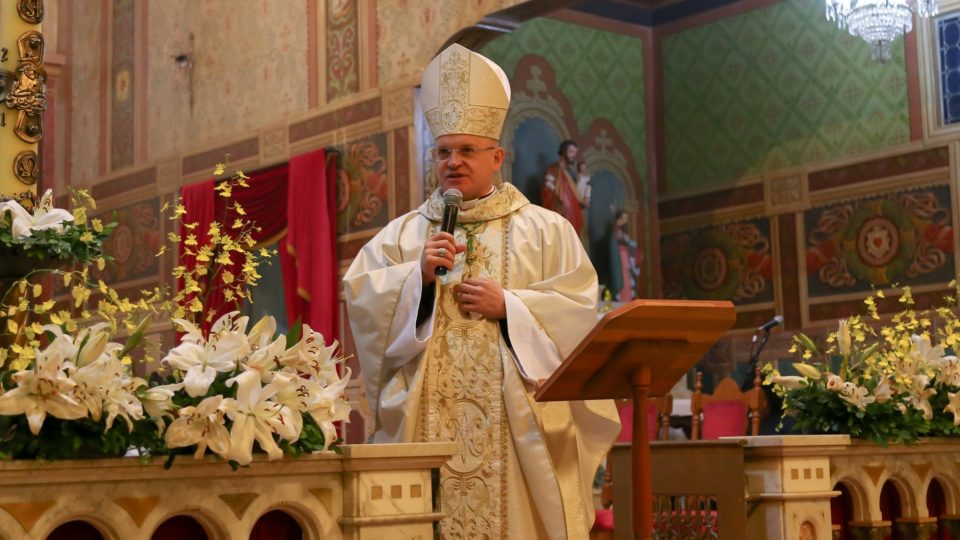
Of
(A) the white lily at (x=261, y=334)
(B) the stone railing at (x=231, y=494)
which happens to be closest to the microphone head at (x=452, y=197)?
(B) the stone railing at (x=231, y=494)

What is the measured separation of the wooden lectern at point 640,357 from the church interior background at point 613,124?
19.6 ft

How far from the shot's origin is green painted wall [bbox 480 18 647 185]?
38.9 feet

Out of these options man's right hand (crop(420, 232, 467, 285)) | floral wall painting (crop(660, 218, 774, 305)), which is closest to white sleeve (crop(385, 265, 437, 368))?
man's right hand (crop(420, 232, 467, 285))

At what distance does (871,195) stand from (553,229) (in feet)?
24.3

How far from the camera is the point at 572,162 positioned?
11945mm

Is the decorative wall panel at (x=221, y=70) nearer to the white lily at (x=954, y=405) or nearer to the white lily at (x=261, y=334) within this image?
the white lily at (x=954, y=405)

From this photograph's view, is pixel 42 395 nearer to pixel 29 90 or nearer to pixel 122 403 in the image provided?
pixel 122 403

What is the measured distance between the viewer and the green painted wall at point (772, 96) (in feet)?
36.1

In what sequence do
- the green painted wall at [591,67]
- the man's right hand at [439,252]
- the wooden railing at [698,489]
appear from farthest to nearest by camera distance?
the green painted wall at [591,67]
the wooden railing at [698,489]
the man's right hand at [439,252]

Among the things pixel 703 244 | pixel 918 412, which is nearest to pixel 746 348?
pixel 703 244

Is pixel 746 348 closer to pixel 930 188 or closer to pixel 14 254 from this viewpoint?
pixel 930 188

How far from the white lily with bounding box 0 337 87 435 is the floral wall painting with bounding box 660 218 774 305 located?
9.70m

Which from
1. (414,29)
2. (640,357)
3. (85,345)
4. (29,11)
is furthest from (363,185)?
(85,345)

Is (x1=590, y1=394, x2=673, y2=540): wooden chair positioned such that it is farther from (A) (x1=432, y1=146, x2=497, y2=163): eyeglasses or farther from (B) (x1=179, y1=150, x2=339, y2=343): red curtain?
(B) (x1=179, y1=150, x2=339, y2=343): red curtain
